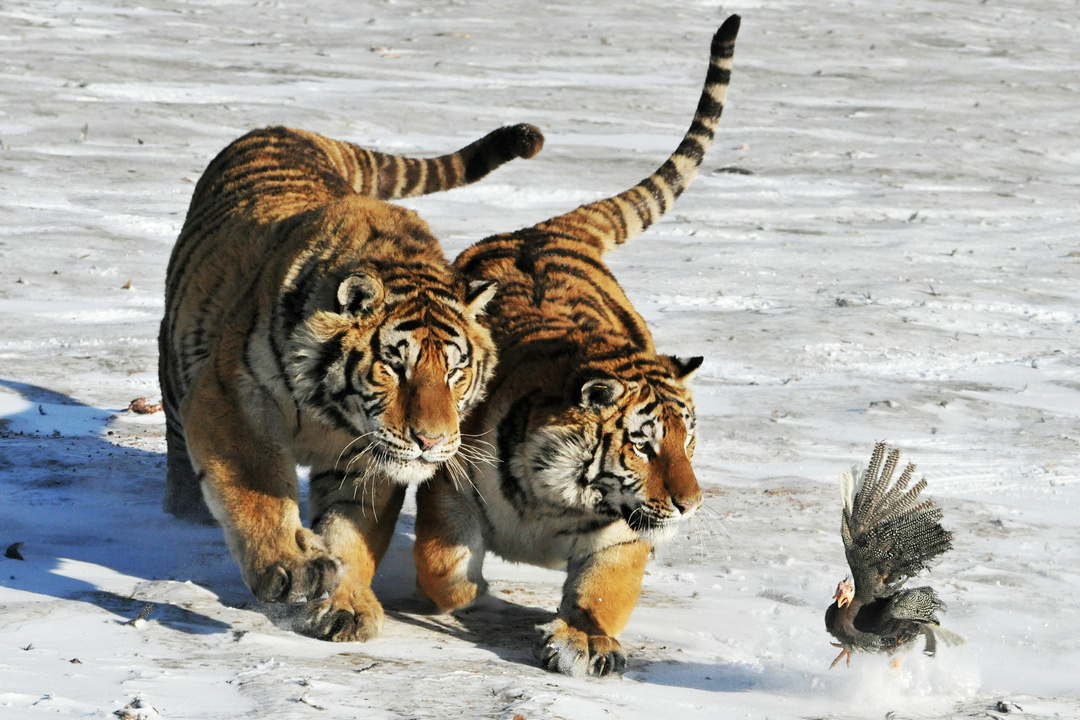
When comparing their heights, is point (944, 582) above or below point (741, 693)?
above

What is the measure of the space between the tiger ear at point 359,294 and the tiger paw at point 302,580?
645 millimetres

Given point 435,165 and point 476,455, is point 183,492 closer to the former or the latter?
point 476,455

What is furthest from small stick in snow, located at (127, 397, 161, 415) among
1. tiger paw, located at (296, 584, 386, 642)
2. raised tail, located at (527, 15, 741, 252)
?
tiger paw, located at (296, 584, 386, 642)

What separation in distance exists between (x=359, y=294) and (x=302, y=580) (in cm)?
75

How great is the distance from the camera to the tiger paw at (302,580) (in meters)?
3.38

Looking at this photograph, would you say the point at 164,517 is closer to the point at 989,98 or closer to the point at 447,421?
the point at 447,421

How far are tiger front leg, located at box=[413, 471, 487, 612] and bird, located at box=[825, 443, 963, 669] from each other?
40.4 inches

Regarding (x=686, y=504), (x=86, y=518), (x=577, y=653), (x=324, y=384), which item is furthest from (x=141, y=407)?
(x=686, y=504)

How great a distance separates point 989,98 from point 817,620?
35.6ft

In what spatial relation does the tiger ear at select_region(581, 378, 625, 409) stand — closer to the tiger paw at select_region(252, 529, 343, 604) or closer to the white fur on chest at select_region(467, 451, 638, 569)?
the white fur on chest at select_region(467, 451, 638, 569)

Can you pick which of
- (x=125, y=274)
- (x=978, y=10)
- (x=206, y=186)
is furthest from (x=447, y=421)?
(x=978, y=10)

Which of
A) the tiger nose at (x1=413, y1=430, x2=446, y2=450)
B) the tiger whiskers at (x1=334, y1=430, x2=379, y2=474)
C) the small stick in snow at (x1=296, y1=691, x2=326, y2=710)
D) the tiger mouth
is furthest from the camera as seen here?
the tiger mouth

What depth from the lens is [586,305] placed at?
4406 millimetres

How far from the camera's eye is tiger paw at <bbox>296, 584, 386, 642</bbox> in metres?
3.46
